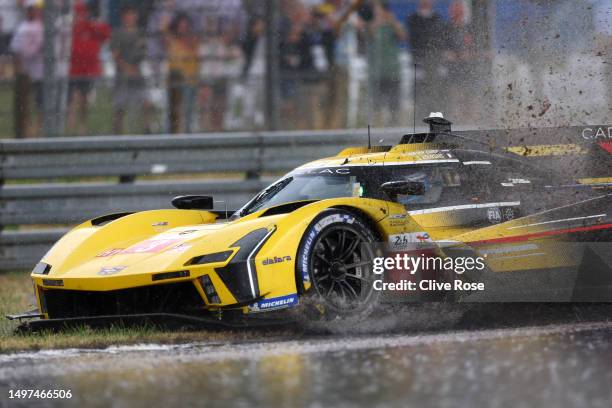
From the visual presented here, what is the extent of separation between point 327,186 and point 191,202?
1504 millimetres

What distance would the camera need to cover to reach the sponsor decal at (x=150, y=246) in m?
8.00

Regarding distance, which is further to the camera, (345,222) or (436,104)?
(436,104)

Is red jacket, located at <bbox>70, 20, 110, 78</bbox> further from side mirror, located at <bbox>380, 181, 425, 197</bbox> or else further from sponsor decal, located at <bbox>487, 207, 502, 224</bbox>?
sponsor decal, located at <bbox>487, 207, 502, 224</bbox>

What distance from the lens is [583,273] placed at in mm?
8414

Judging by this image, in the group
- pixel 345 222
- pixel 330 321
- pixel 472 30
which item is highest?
pixel 472 30

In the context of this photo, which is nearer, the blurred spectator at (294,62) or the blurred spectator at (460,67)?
the blurred spectator at (460,67)

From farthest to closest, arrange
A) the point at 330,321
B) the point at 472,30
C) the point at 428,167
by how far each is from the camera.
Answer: the point at 472,30 → the point at 428,167 → the point at 330,321

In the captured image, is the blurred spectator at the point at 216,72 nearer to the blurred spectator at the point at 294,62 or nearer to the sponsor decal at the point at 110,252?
the blurred spectator at the point at 294,62

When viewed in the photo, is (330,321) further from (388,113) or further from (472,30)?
(388,113)

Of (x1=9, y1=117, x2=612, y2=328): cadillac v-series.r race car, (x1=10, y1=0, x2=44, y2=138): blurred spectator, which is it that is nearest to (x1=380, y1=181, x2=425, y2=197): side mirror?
(x1=9, y1=117, x2=612, y2=328): cadillac v-series.r race car

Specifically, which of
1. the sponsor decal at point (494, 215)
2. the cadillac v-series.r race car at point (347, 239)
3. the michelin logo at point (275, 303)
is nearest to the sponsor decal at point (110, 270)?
the cadillac v-series.r race car at point (347, 239)

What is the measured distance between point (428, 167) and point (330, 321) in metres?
1.66

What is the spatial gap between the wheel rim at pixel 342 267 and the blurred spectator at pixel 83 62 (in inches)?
252

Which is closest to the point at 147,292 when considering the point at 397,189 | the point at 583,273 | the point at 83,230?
the point at 83,230
